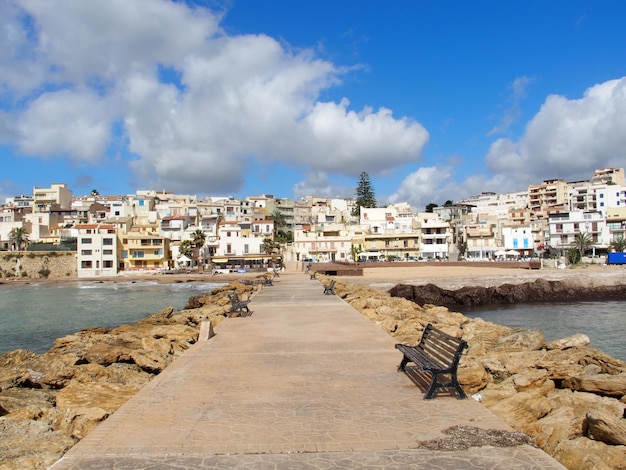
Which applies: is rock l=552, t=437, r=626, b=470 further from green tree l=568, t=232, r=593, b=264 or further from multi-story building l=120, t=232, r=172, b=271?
multi-story building l=120, t=232, r=172, b=271

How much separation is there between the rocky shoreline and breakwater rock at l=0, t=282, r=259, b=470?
0.05 ft

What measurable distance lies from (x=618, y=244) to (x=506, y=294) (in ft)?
146

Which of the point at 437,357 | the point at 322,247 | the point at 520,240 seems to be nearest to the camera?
the point at 437,357

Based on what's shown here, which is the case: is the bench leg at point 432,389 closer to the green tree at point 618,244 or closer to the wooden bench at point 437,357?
the wooden bench at point 437,357

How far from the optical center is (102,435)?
591cm

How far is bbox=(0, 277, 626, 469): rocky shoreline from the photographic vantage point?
232 inches

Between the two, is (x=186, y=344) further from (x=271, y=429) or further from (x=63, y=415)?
(x=271, y=429)

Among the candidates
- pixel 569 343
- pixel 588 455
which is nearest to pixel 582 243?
pixel 569 343

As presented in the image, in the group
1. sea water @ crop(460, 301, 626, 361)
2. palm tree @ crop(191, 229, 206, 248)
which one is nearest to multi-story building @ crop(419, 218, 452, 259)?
palm tree @ crop(191, 229, 206, 248)

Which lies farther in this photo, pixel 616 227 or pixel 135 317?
pixel 616 227

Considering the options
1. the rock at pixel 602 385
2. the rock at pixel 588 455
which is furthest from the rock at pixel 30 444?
the rock at pixel 602 385

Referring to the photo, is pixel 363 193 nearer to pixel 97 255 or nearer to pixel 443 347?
pixel 97 255

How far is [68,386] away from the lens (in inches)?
357

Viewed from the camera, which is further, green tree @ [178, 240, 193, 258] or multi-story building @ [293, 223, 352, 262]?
multi-story building @ [293, 223, 352, 262]
